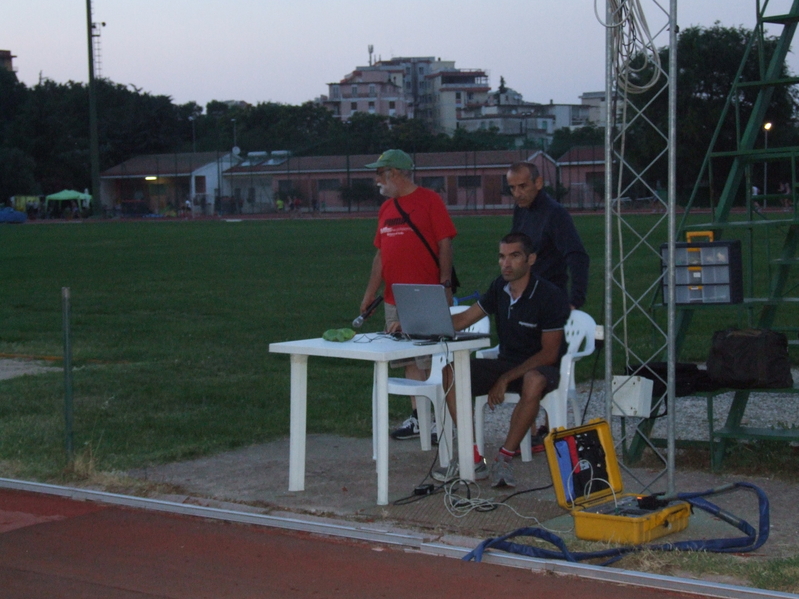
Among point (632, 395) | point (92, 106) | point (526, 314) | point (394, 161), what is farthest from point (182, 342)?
point (92, 106)

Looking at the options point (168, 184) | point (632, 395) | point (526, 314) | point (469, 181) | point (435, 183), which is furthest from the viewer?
point (168, 184)

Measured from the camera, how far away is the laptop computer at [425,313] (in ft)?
19.3

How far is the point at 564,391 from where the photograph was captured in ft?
20.7

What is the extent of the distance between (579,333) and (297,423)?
1950 millimetres

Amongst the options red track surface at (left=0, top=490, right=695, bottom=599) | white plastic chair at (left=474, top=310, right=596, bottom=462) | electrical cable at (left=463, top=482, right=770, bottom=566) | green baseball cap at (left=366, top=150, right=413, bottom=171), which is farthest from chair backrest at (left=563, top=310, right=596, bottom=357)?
red track surface at (left=0, top=490, right=695, bottom=599)

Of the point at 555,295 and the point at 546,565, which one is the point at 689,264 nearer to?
the point at 555,295

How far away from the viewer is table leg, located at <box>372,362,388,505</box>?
5.53m

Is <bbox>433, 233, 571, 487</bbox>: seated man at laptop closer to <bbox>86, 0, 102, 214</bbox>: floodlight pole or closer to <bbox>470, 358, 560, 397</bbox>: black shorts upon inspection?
<bbox>470, 358, 560, 397</bbox>: black shorts

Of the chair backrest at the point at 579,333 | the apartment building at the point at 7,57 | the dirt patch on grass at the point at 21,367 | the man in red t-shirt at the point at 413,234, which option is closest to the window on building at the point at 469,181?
the dirt patch on grass at the point at 21,367

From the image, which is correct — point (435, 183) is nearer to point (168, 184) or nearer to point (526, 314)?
point (168, 184)

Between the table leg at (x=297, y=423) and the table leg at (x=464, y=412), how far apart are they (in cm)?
88

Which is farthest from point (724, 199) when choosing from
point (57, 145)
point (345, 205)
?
point (57, 145)

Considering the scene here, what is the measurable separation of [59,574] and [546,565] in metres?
2.15

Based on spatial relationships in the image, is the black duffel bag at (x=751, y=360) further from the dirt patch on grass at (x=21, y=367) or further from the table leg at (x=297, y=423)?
the dirt patch on grass at (x=21, y=367)
